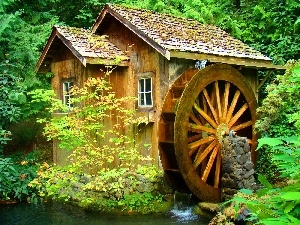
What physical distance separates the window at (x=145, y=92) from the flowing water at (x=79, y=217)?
228cm

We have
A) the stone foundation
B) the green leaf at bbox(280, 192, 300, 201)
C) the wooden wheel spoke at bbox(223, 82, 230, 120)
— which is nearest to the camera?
the green leaf at bbox(280, 192, 300, 201)

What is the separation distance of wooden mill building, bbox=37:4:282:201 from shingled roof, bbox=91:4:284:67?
0.07 feet

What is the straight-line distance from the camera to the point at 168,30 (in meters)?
8.88

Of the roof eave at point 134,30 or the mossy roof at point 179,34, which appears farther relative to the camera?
the mossy roof at point 179,34

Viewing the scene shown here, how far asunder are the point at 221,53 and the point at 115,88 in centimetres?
252

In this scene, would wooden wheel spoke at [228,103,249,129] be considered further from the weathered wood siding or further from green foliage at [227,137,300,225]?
green foliage at [227,137,300,225]

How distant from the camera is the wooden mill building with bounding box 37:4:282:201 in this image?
7945mm

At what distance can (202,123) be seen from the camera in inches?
360

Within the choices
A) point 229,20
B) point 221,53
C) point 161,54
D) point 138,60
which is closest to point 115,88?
point 138,60

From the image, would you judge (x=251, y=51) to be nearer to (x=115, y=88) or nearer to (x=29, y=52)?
(x=115, y=88)

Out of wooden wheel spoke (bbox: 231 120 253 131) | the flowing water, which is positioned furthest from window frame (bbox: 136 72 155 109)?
the flowing water

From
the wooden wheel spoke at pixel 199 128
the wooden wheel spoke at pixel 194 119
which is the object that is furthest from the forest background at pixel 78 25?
the wooden wheel spoke at pixel 194 119

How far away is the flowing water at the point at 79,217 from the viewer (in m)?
7.56

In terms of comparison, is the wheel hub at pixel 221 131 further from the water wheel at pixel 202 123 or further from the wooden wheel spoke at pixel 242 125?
the wooden wheel spoke at pixel 242 125
